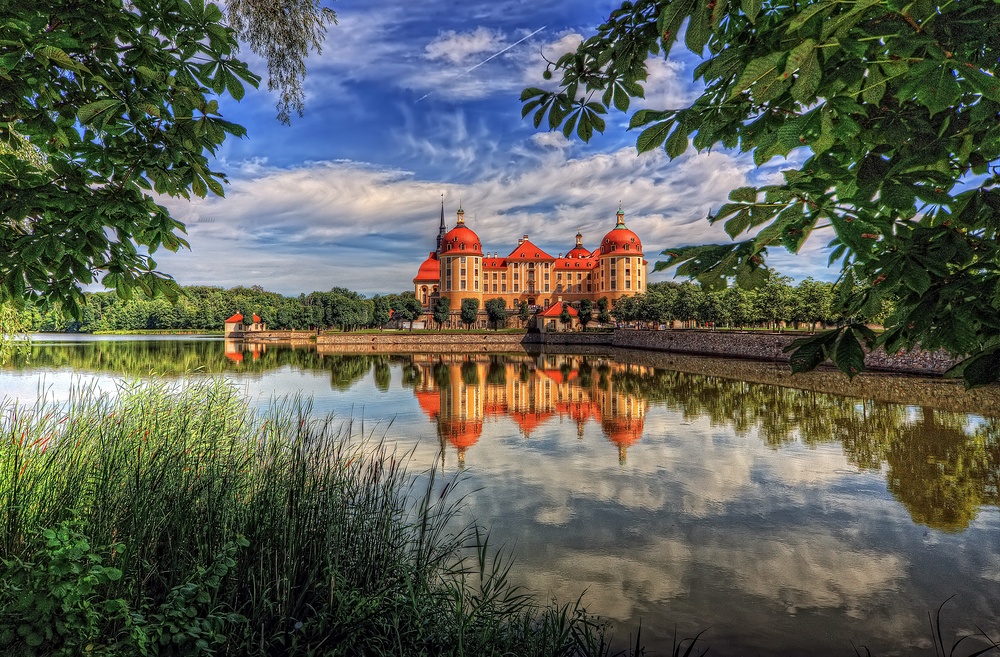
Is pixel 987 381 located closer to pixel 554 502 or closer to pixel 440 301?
pixel 554 502

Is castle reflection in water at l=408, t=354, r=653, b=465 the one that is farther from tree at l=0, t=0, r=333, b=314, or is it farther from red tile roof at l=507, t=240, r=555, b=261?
red tile roof at l=507, t=240, r=555, b=261

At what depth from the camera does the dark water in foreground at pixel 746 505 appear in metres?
4.14

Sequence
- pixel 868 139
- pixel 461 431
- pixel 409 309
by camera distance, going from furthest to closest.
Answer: pixel 409 309
pixel 461 431
pixel 868 139

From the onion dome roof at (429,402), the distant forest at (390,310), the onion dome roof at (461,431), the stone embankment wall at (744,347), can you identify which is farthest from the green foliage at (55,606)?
the distant forest at (390,310)

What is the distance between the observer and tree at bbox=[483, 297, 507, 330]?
6712cm

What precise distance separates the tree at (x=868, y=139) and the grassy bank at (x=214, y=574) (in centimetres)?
255

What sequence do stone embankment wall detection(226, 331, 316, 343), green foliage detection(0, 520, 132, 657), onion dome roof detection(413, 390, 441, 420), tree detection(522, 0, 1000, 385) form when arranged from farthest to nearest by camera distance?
stone embankment wall detection(226, 331, 316, 343) → onion dome roof detection(413, 390, 441, 420) → green foliage detection(0, 520, 132, 657) → tree detection(522, 0, 1000, 385)

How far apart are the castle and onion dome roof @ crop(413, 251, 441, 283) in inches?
32.6

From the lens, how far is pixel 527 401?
16500 millimetres

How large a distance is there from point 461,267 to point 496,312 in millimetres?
9526

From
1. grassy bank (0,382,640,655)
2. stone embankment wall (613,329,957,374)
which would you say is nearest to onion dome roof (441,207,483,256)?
stone embankment wall (613,329,957,374)

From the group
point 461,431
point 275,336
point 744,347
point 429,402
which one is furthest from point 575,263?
point 461,431

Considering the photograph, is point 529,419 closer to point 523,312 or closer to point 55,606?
point 55,606

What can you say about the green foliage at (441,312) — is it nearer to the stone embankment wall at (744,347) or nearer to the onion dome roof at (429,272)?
the onion dome roof at (429,272)
